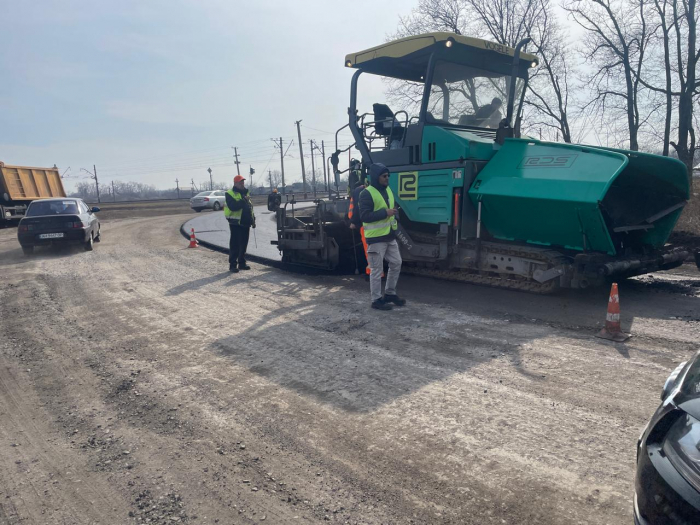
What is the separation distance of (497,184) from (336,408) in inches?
159

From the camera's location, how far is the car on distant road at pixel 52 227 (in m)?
12.4

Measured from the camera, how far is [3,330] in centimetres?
600

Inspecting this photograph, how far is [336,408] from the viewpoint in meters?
3.64

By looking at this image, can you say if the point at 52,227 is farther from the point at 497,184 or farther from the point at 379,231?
the point at 497,184

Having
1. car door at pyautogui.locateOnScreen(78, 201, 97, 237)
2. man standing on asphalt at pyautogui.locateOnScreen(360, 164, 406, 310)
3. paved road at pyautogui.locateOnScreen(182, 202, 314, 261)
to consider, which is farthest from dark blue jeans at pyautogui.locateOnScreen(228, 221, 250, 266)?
car door at pyautogui.locateOnScreen(78, 201, 97, 237)

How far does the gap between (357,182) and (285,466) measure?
6.35 meters

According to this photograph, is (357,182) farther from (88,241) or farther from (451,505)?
(88,241)

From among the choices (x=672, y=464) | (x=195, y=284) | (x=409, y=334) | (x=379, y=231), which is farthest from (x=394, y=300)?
(x=672, y=464)

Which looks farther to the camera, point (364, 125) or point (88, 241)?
point (88, 241)

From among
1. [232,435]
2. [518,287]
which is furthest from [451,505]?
[518,287]

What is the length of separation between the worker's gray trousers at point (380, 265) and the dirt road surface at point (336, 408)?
347 mm

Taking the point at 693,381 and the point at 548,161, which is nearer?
the point at 693,381

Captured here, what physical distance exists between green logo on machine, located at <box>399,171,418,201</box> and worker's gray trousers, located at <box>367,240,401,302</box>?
4.25ft

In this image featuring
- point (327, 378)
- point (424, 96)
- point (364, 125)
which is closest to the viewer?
point (327, 378)
